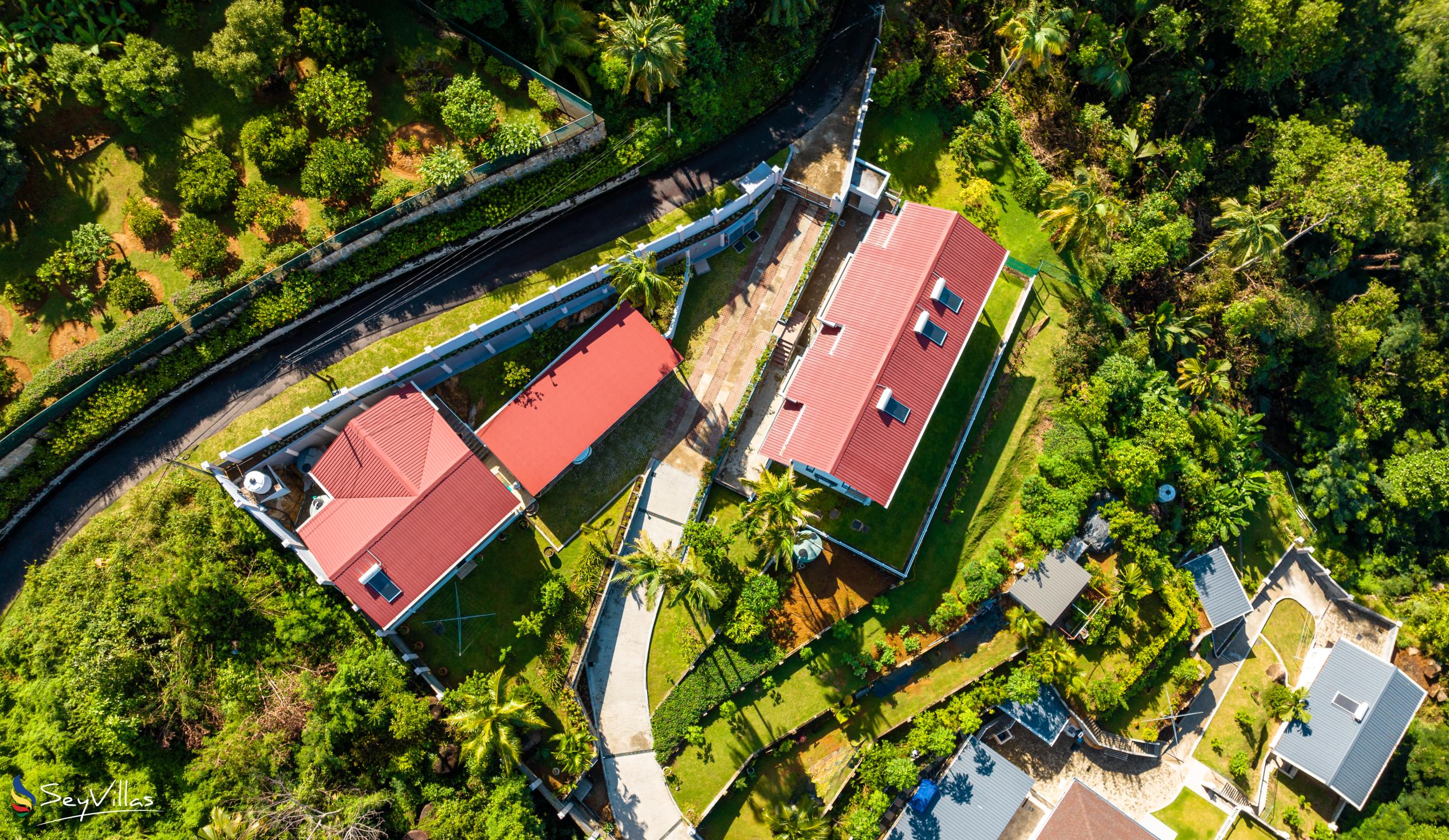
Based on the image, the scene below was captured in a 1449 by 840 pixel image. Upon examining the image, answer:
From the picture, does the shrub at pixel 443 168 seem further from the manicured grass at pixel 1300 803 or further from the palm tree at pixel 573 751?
the manicured grass at pixel 1300 803

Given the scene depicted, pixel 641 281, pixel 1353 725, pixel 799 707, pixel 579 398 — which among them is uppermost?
pixel 641 281

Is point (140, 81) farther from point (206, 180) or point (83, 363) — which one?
point (83, 363)

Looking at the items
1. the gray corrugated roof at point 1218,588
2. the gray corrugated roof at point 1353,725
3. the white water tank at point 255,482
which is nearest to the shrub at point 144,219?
the white water tank at point 255,482

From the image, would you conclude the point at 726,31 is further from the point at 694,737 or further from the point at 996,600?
the point at 694,737

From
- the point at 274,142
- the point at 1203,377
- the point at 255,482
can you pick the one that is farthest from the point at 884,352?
the point at 274,142

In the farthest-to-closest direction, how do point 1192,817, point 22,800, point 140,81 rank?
1. point 1192,817
2. point 140,81
3. point 22,800

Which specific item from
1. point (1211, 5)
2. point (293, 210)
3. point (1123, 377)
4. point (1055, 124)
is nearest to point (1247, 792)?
point (1123, 377)
